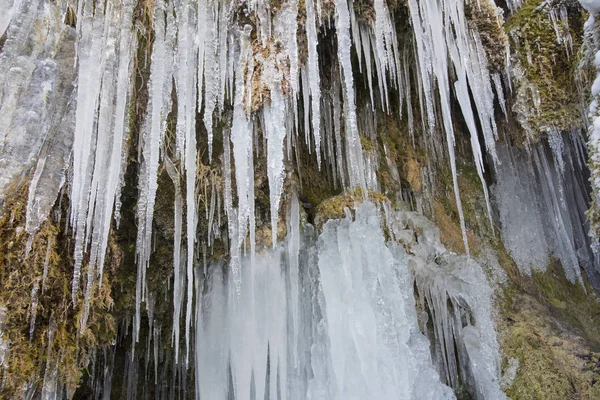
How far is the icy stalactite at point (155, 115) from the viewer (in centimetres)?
327

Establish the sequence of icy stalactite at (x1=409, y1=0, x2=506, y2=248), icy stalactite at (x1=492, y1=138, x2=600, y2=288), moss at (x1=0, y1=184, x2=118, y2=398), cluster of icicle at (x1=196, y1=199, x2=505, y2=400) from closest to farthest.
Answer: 1. moss at (x1=0, y1=184, x2=118, y2=398)
2. cluster of icicle at (x1=196, y1=199, x2=505, y2=400)
3. icy stalactite at (x1=409, y1=0, x2=506, y2=248)
4. icy stalactite at (x1=492, y1=138, x2=600, y2=288)

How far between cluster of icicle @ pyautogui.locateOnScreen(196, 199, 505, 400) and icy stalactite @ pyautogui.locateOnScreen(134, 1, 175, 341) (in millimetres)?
993

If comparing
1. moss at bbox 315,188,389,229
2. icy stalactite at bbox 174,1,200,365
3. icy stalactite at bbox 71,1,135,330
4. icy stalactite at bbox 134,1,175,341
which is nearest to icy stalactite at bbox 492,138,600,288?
moss at bbox 315,188,389,229

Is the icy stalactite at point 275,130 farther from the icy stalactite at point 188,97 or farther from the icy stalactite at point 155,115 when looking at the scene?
the icy stalactite at point 155,115

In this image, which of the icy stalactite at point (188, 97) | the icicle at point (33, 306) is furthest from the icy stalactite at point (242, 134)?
the icicle at point (33, 306)

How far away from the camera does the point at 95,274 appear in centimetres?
342

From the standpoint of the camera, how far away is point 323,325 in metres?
4.27

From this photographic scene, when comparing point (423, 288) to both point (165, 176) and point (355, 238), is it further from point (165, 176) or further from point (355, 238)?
point (165, 176)

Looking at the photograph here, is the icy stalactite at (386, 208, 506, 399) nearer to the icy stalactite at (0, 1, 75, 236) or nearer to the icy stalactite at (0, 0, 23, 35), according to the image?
the icy stalactite at (0, 1, 75, 236)

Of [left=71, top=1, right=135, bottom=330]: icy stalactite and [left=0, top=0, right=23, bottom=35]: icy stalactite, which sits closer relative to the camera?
[left=71, top=1, right=135, bottom=330]: icy stalactite

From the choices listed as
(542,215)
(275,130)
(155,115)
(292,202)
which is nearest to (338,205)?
(292,202)

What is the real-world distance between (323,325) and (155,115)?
2.24 meters

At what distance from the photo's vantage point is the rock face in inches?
127

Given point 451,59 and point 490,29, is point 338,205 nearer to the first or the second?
point 451,59
